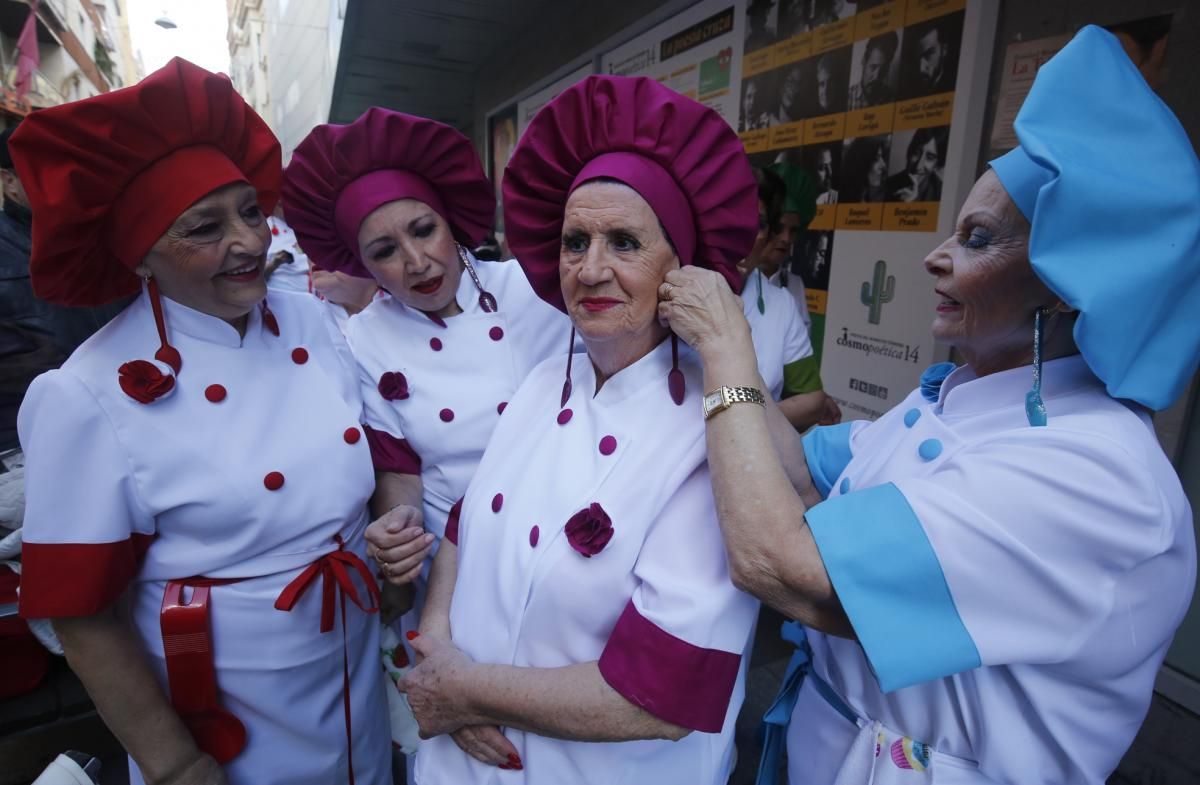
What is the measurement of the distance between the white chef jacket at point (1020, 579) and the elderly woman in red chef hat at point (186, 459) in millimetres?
1257

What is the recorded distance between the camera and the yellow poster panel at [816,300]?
3578 mm

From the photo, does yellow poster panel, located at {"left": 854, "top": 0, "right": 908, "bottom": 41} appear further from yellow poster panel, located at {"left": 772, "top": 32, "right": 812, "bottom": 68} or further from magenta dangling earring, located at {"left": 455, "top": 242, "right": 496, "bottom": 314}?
magenta dangling earring, located at {"left": 455, "top": 242, "right": 496, "bottom": 314}

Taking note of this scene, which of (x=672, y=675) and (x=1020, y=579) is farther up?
(x=1020, y=579)

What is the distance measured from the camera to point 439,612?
1501 mm

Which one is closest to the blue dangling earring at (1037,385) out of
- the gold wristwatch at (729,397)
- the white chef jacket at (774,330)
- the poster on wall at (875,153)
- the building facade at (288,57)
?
the gold wristwatch at (729,397)

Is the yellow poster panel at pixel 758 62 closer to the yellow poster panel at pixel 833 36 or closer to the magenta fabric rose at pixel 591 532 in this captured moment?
the yellow poster panel at pixel 833 36


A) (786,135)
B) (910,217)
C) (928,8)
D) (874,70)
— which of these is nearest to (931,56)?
(928,8)

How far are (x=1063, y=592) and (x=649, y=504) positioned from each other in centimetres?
64

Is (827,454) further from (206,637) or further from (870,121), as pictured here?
(870,121)

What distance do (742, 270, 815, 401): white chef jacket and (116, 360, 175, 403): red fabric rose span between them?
2.17 meters

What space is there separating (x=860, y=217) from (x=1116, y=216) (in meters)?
2.53

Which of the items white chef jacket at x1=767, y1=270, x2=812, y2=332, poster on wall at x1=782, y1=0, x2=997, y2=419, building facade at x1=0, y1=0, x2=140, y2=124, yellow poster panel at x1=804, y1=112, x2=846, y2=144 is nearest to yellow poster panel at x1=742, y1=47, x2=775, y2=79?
poster on wall at x1=782, y1=0, x2=997, y2=419

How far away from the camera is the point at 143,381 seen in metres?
1.35

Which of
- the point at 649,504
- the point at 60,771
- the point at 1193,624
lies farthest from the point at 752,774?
the point at 60,771
